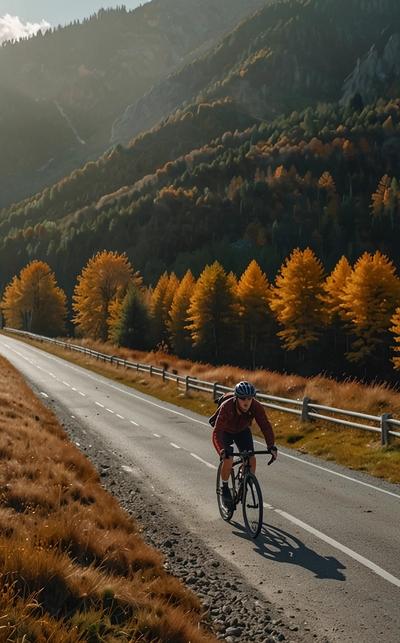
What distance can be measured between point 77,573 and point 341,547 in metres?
3.94

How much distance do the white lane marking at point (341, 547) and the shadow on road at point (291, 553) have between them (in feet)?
1.00

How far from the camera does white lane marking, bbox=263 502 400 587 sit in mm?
6492

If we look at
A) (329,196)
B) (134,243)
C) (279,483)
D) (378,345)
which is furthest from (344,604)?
(329,196)

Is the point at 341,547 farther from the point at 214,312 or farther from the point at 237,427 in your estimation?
the point at 214,312

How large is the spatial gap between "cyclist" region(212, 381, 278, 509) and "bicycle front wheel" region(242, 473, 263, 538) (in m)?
0.23

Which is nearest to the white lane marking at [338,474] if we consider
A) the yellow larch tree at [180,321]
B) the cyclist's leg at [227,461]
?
the cyclist's leg at [227,461]

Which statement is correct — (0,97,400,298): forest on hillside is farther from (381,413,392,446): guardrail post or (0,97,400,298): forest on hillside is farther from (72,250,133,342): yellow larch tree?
(381,413,392,446): guardrail post

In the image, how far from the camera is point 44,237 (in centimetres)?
19600

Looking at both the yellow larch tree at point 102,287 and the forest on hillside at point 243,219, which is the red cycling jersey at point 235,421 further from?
the forest on hillside at point 243,219

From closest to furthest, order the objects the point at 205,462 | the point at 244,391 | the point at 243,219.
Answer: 1. the point at 244,391
2. the point at 205,462
3. the point at 243,219

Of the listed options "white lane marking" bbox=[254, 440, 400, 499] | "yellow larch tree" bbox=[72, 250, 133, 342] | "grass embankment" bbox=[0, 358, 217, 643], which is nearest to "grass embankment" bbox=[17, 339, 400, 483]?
"white lane marking" bbox=[254, 440, 400, 499]

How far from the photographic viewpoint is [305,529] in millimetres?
8344

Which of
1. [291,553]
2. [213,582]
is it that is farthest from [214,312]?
[213,582]

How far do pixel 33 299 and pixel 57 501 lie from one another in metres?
79.0
